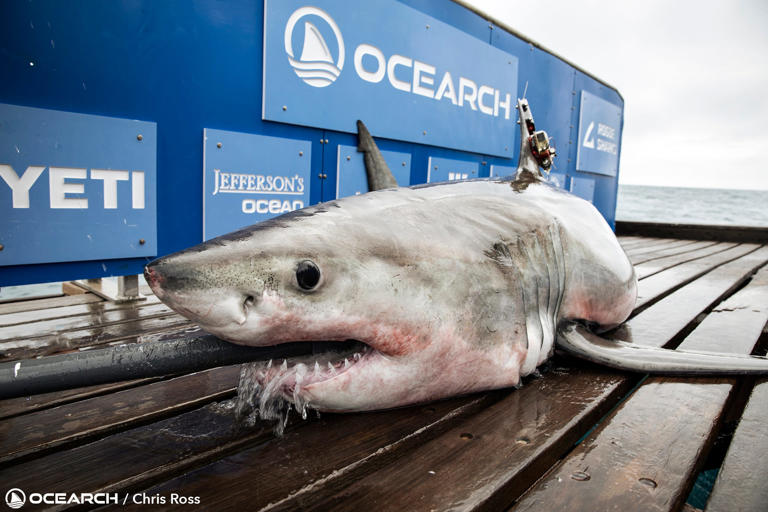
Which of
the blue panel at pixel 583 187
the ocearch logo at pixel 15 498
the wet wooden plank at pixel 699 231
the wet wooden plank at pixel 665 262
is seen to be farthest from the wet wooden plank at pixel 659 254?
the ocearch logo at pixel 15 498

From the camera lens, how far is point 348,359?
41.4 inches

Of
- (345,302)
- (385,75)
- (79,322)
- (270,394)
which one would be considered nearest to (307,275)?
(345,302)

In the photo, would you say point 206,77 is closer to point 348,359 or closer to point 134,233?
point 134,233

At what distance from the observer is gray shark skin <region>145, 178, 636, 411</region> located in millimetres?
872

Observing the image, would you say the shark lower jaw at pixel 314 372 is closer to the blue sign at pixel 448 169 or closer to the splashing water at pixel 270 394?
the splashing water at pixel 270 394

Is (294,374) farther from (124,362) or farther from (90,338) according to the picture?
(90,338)

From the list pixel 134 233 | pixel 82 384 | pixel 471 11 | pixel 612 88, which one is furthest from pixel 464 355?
pixel 612 88

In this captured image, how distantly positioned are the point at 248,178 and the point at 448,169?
1914 millimetres

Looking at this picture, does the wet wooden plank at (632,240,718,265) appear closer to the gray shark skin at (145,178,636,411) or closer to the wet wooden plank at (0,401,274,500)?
the gray shark skin at (145,178,636,411)

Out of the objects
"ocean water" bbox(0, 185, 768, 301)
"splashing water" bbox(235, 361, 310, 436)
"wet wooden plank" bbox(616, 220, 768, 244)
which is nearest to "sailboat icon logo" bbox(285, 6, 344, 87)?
"splashing water" bbox(235, 361, 310, 436)

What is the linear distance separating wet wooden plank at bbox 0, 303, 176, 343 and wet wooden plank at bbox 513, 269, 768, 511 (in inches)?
67.6

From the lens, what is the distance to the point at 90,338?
1.71 m

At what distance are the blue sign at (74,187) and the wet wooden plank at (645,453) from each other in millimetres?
2108

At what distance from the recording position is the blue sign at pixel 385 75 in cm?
287
